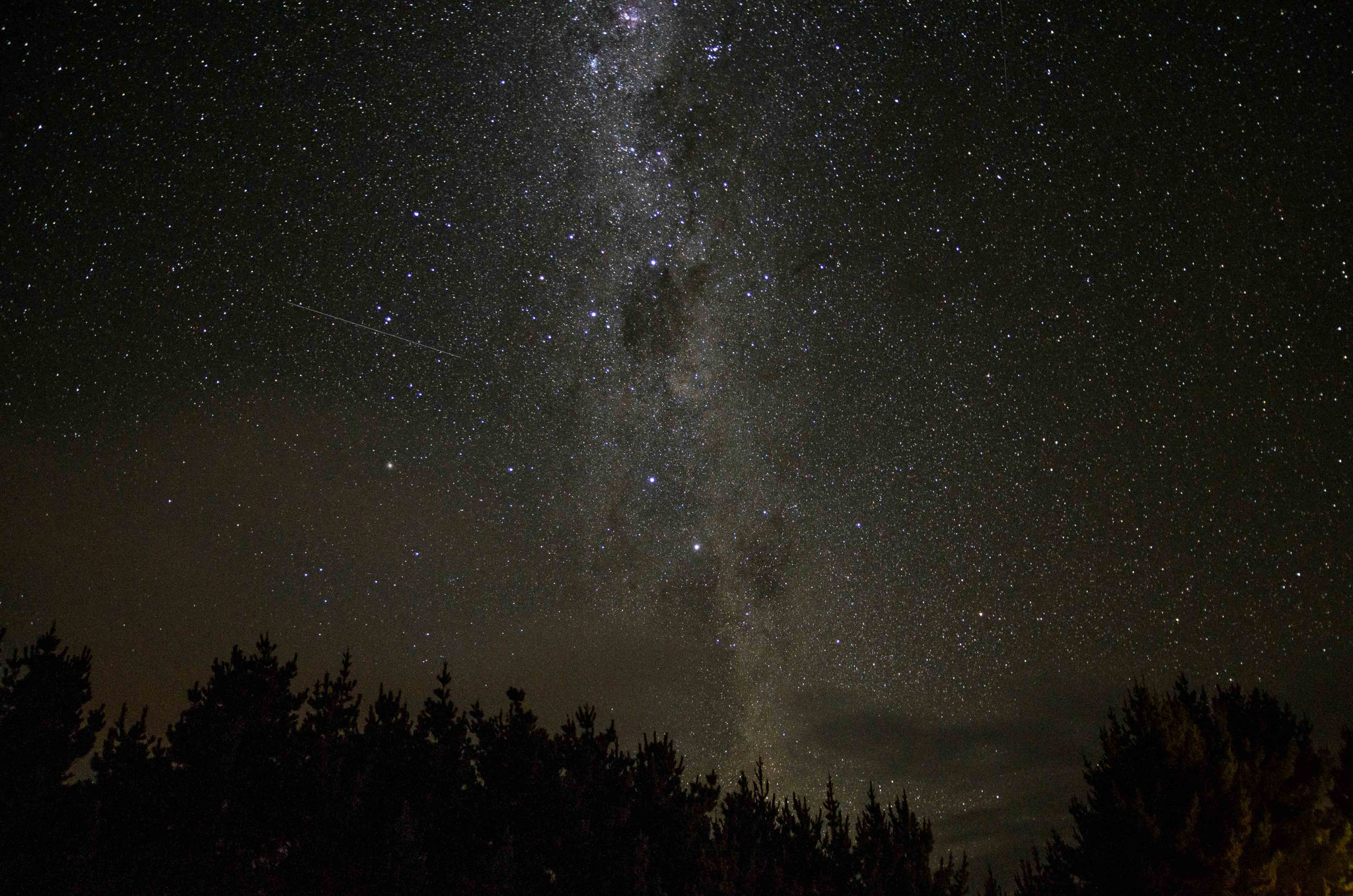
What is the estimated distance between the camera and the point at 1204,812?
1480 cm

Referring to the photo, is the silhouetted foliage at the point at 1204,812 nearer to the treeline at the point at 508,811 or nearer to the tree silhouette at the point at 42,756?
the treeline at the point at 508,811

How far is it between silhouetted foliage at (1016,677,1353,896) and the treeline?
0.14ft

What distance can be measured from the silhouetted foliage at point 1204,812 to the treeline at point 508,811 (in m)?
0.04

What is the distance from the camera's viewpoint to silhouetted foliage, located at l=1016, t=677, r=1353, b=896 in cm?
1430

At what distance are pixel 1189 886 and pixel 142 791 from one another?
1918 cm

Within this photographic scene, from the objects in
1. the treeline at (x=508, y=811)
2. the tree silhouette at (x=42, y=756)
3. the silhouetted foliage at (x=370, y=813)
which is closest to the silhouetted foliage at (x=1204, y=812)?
the treeline at (x=508, y=811)

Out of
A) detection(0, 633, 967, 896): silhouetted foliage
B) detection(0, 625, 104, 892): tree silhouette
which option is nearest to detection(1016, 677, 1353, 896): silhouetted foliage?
detection(0, 633, 967, 896): silhouetted foliage

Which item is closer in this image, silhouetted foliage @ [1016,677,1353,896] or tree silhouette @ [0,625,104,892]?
tree silhouette @ [0,625,104,892]

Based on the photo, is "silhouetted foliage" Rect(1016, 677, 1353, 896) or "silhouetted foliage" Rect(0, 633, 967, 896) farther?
"silhouetted foliage" Rect(1016, 677, 1353, 896)

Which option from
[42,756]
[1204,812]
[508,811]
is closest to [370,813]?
[508,811]

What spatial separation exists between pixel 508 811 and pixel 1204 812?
1406 cm

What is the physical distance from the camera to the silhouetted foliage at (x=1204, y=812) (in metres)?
14.3

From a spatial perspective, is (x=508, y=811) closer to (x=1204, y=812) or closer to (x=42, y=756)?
(x=42, y=756)

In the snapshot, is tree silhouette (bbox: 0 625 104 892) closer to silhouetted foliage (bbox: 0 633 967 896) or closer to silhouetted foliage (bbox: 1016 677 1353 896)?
silhouetted foliage (bbox: 0 633 967 896)
